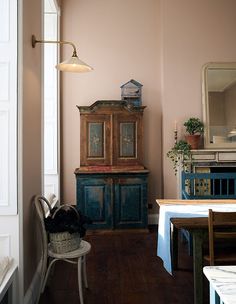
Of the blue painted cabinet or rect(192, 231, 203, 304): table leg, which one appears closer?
rect(192, 231, 203, 304): table leg

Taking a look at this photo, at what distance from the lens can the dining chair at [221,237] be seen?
2055mm

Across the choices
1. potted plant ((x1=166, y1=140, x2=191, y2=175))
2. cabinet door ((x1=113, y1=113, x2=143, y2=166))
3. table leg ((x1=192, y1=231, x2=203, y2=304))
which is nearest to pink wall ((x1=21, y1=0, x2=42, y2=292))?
table leg ((x1=192, y1=231, x2=203, y2=304))

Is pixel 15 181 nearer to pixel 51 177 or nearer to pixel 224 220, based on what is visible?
pixel 224 220

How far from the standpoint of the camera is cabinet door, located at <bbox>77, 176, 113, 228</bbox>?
4.33 meters

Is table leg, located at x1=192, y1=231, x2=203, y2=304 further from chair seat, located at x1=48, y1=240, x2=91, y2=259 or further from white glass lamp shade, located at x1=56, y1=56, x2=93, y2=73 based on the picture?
white glass lamp shade, located at x1=56, y1=56, x2=93, y2=73

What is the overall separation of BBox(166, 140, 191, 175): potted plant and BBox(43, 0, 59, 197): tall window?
1.78 metres

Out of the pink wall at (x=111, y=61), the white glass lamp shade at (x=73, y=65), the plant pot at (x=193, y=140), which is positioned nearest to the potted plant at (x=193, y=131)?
the plant pot at (x=193, y=140)

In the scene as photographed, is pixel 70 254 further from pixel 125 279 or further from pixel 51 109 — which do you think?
pixel 51 109

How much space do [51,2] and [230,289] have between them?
13.7ft

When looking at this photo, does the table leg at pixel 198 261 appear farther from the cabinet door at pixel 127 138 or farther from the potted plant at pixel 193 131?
the potted plant at pixel 193 131

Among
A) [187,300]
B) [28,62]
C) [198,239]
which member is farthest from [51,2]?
[187,300]

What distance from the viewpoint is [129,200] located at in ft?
14.4

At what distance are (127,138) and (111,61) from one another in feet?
4.40

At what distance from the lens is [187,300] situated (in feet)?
8.30
